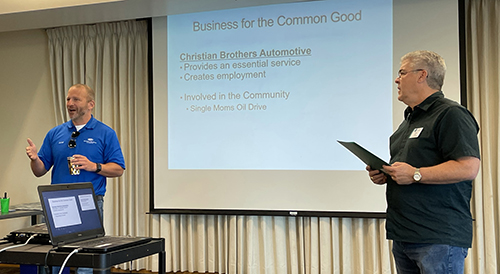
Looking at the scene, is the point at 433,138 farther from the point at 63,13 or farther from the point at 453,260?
the point at 63,13

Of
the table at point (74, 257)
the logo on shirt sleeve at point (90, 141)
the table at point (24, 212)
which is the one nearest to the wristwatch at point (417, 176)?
the table at point (74, 257)

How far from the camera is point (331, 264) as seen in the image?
4152mm

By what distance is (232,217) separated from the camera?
434 centimetres

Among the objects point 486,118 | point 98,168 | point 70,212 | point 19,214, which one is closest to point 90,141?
point 98,168

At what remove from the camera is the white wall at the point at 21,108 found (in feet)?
16.6

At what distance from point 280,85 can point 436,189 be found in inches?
94.4

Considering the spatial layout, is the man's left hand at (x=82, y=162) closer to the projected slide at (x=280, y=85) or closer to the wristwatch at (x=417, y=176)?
the projected slide at (x=280, y=85)

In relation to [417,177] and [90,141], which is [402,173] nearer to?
[417,177]

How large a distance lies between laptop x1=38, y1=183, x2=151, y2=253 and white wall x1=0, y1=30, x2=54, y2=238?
125 inches

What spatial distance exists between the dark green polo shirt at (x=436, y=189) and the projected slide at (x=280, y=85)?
1.97m

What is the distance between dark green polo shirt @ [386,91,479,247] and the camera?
71.6 inches

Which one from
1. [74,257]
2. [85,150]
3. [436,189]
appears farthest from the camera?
[85,150]

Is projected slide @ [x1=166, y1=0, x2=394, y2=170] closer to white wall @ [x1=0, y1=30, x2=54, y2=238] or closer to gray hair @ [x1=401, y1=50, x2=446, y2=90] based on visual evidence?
white wall @ [x1=0, y1=30, x2=54, y2=238]

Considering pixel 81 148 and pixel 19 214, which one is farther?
pixel 19 214
